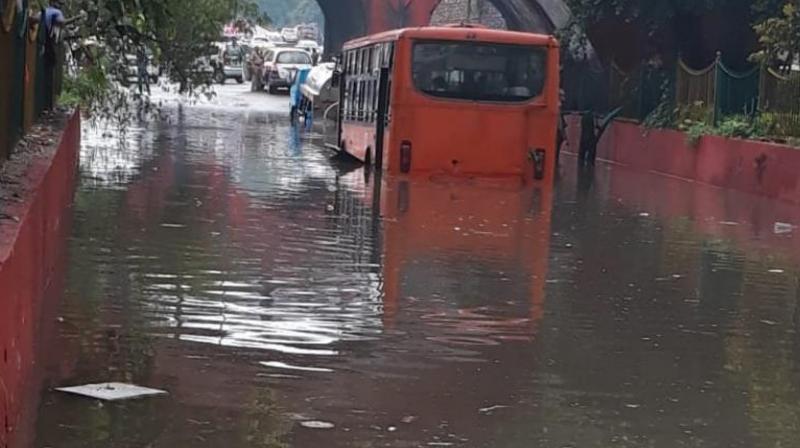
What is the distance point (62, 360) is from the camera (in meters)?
8.03

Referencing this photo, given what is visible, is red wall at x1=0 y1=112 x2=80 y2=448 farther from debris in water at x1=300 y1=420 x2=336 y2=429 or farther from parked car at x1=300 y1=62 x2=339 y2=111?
parked car at x1=300 y1=62 x2=339 y2=111

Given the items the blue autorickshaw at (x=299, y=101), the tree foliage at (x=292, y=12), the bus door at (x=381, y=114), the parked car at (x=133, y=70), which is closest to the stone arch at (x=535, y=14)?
the blue autorickshaw at (x=299, y=101)

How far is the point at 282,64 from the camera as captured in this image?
188 ft

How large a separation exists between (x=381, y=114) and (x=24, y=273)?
51.0 feet

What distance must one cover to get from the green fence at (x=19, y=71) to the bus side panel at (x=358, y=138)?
7.96 metres

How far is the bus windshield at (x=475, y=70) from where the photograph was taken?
21.8 metres

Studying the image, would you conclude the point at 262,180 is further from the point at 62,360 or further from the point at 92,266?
the point at 62,360

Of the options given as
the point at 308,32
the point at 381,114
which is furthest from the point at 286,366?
the point at 308,32

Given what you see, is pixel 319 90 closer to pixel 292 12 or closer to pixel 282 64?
pixel 282 64

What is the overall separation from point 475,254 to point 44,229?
4501 mm

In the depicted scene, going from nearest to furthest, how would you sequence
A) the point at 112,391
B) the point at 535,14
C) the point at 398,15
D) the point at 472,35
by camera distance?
the point at 112,391 < the point at 472,35 < the point at 535,14 < the point at 398,15

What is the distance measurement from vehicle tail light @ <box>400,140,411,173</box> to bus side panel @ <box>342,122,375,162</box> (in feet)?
5.13

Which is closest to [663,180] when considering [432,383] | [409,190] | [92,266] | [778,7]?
[778,7]

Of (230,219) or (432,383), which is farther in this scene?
(230,219)
